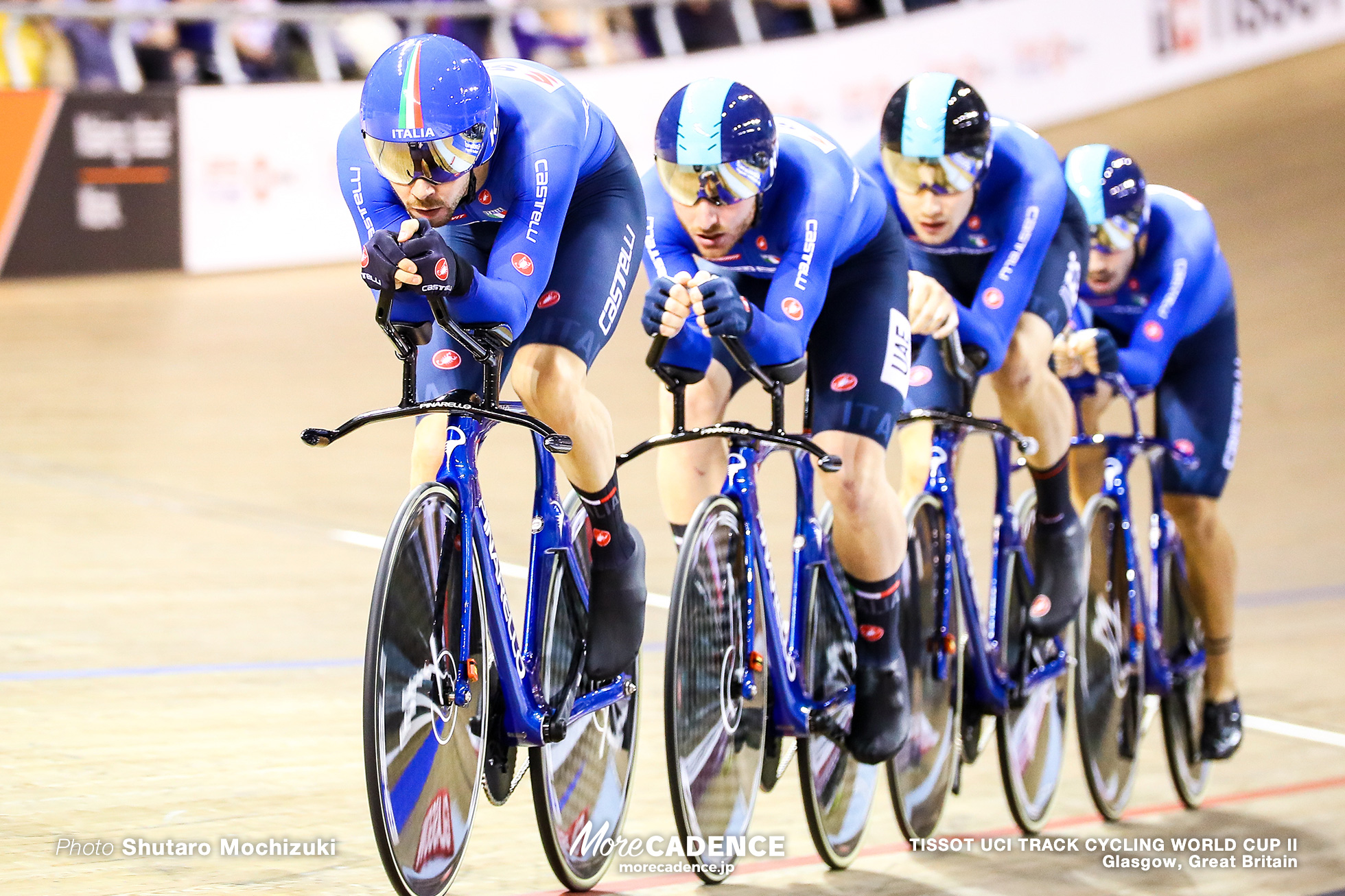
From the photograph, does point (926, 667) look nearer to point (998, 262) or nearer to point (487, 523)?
point (998, 262)

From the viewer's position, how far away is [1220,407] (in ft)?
15.7

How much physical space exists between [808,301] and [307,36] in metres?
10.8

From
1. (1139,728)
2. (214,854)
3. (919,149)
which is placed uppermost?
(919,149)

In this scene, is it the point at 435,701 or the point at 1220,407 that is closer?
the point at 435,701

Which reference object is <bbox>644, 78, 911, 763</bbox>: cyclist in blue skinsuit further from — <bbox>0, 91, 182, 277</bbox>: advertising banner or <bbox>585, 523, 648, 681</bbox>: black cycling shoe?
<bbox>0, 91, 182, 277</bbox>: advertising banner

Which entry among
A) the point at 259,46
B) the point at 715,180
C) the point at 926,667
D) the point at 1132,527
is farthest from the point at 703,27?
the point at 715,180

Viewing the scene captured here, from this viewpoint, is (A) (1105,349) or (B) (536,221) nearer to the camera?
(B) (536,221)

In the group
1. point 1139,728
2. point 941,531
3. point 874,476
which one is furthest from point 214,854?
point 1139,728

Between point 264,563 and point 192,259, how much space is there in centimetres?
747

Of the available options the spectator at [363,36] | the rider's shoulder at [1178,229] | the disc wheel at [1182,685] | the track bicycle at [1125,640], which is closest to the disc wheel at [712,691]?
the track bicycle at [1125,640]

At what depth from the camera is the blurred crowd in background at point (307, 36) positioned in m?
12.4

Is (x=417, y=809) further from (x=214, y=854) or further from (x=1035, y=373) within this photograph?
(x=1035, y=373)

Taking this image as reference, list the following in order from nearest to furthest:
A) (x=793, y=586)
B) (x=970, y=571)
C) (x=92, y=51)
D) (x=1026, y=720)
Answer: (x=793, y=586), (x=970, y=571), (x=1026, y=720), (x=92, y=51)

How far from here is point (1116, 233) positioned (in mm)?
4543
